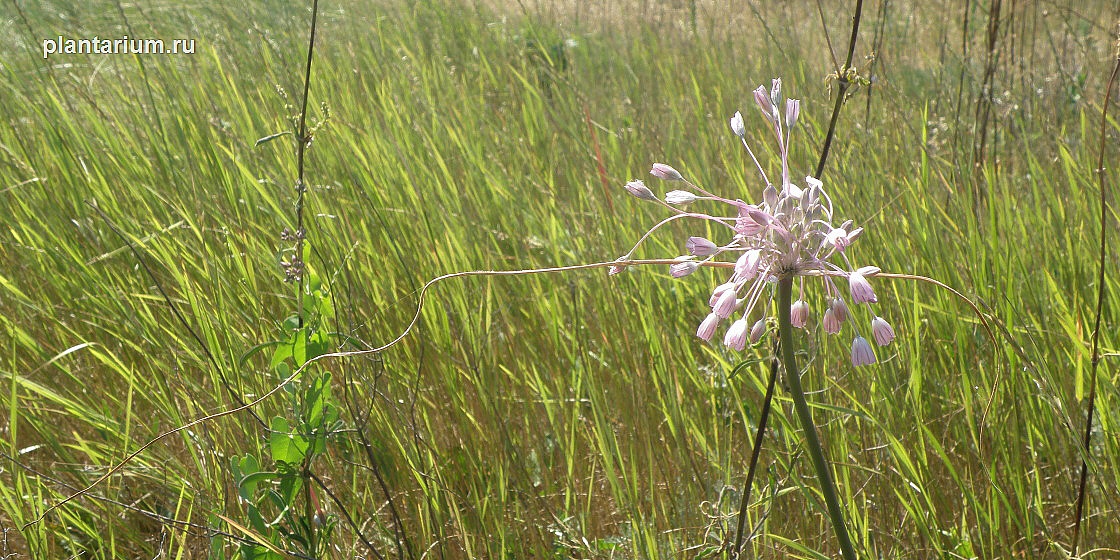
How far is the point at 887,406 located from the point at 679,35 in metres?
2.91

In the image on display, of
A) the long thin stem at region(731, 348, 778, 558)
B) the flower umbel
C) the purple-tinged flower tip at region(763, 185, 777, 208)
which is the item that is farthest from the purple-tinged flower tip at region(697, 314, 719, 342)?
the long thin stem at region(731, 348, 778, 558)

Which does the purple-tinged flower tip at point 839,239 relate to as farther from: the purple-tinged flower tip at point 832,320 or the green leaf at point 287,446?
the green leaf at point 287,446

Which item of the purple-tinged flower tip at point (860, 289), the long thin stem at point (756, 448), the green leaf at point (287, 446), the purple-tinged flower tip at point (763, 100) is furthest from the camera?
the green leaf at point (287, 446)

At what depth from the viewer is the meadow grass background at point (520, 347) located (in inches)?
49.3

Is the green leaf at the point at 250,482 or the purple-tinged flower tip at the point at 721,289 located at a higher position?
the purple-tinged flower tip at the point at 721,289

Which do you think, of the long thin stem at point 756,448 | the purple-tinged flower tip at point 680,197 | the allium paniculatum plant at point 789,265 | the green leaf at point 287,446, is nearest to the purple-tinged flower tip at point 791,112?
the allium paniculatum plant at point 789,265

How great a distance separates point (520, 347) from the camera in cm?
164

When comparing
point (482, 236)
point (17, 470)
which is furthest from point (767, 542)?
point (17, 470)

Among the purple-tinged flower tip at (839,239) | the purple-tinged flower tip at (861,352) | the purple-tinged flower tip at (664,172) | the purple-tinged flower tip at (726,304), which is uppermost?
the purple-tinged flower tip at (664,172)

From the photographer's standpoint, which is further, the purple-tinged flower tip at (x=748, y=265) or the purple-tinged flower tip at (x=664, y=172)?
the purple-tinged flower tip at (x=664, y=172)

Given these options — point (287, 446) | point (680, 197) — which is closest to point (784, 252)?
point (680, 197)

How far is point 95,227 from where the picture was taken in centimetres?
193

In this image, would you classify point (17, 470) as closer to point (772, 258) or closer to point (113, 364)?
point (113, 364)

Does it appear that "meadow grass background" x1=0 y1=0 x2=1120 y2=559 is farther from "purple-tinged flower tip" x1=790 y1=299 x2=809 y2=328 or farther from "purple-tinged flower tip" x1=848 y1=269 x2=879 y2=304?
"purple-tinged flower tip" x1=848 y1=269 x2=879 y2=304
